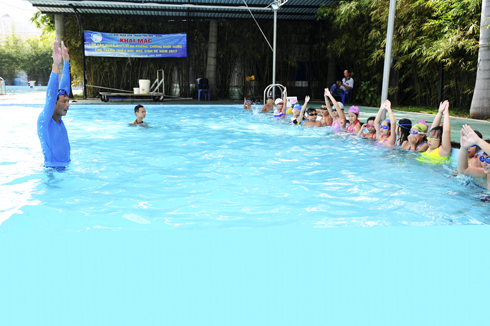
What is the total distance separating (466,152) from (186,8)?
11.5m

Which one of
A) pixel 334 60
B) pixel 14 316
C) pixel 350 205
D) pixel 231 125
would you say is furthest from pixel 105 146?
pixel 334 60

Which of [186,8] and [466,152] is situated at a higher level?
[186,8]

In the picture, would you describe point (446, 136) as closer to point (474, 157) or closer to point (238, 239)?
point (474, 157)

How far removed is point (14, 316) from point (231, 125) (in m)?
7.55

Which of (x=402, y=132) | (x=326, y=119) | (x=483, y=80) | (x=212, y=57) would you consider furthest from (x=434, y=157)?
(x=212, y=57)

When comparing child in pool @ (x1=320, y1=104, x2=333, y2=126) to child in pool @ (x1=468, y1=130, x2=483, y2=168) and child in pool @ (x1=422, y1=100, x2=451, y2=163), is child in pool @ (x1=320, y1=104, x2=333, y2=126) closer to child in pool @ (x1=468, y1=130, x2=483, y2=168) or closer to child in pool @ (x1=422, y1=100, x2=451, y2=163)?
child in pool @ (x1=422, y1=100, x2=451, y2=163)

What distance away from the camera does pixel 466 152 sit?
3.66 metres

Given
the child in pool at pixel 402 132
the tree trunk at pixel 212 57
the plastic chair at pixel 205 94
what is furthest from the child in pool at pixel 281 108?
the tree trunk at pixel 212 57

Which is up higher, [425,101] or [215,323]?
[425,101]

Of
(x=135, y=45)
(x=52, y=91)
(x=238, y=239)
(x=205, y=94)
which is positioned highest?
(x=135, y=45)

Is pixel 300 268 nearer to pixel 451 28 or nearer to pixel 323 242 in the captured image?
pixel 323 242

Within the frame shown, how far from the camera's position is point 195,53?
49.1ft

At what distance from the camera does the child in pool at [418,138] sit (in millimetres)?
5121

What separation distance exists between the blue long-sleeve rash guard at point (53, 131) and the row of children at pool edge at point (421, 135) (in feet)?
11.6
